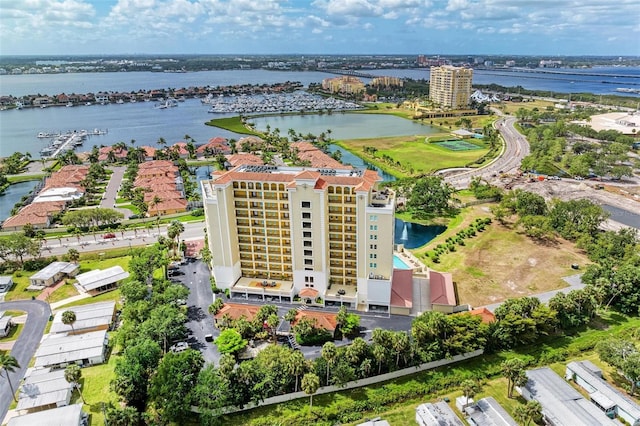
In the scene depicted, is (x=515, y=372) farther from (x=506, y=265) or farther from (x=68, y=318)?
(x=68, y=318)

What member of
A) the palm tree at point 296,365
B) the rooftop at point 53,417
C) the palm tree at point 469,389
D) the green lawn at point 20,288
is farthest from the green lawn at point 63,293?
the palm tree at point 469,389

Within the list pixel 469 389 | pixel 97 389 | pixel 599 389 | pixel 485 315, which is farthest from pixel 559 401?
pixel 97 389

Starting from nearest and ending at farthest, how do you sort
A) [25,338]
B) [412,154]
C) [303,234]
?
[25,338] → [303,234] → [412,154]

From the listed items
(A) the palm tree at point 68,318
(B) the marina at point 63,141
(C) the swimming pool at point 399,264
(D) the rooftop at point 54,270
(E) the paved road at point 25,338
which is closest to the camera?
(E) the paved road at point 25,338

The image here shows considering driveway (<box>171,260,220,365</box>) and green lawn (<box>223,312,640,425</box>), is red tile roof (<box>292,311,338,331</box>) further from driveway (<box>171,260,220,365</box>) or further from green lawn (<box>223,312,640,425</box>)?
driveway (<box>171,260,220,365</box>)

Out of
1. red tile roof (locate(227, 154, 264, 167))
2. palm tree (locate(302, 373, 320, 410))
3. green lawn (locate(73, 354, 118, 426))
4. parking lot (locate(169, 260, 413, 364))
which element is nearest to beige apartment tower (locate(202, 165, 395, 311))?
parking lot (locate(169, 260, 413, 364))

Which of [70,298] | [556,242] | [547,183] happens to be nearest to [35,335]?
[70,298]

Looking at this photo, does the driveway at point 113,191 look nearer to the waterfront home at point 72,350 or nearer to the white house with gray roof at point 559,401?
the waterfront home at point 72,350

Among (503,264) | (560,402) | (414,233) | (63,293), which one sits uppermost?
(63,293)
